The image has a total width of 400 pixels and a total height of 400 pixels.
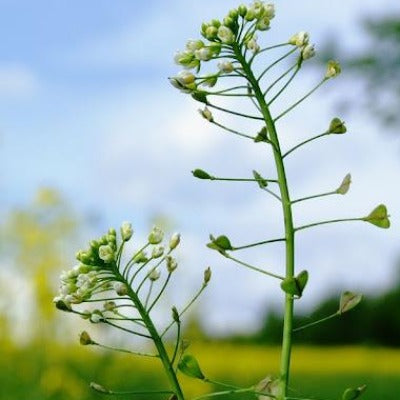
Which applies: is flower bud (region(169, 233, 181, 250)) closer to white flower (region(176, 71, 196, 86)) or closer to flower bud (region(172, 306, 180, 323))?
flower bud (region(172, 306, 180, 323))

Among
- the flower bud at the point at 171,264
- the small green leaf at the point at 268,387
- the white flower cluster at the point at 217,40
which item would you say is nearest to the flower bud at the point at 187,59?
the white flower cluster at the point at 217,40

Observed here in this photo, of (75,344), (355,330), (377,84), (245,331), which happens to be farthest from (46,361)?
(355,330)

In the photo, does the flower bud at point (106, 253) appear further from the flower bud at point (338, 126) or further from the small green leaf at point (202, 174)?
the flower bud at point (338, 126)

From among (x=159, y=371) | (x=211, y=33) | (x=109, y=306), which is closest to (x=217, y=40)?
(x=211, y=33)

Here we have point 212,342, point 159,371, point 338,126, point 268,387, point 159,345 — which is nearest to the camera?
point 268,387

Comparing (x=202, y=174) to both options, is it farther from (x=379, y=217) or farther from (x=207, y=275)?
(x=379, y=217)

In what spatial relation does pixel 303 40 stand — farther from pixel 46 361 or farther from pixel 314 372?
pixel 314 372

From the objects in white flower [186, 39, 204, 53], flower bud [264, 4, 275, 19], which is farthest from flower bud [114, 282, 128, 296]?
flower bud [264, 4, 275, 19]
